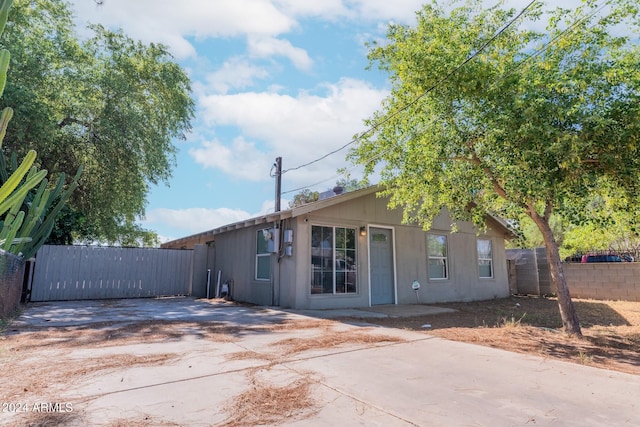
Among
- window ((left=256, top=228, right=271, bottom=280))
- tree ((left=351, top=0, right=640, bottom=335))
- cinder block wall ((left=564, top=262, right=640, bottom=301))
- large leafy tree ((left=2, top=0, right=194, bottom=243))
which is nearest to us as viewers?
tree ((left=351, top=0, right=640, bottom=335))

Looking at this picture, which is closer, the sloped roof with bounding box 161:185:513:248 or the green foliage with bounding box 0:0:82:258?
the green foliage with bounding box 0:0:82:258

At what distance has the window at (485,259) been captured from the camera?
12.8m

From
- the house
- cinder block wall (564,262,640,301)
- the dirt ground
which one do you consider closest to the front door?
the house

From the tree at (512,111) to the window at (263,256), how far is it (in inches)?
154

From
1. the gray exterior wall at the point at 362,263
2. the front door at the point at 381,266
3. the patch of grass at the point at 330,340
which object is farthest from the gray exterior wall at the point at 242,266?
the patch of grass at the point at 330,340

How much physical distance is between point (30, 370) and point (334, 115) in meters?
9.80

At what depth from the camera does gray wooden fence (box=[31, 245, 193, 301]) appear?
403 inches

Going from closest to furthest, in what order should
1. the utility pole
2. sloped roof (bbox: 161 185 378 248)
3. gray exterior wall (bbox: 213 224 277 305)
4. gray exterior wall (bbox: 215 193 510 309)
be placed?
sloped roof (bbox: 161 185 378 248) < gray exterior wall (bbox: 215 193 510 309) < gray exterior wall (bbox: 213 224 277 305) < the utility pole

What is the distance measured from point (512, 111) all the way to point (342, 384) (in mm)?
4292

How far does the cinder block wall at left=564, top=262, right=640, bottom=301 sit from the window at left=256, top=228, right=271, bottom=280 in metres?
10.5

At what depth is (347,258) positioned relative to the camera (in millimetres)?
9406

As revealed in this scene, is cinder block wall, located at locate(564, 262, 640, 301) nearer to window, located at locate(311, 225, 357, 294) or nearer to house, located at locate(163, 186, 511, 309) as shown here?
house, located at locate(163, 186, 511, 309)

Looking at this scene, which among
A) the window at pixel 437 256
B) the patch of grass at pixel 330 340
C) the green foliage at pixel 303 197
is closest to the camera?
the patch of grass at pixel 330 340

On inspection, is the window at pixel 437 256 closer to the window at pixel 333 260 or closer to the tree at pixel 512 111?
the window at pixel 333 260
